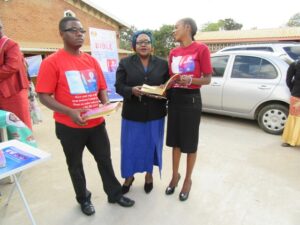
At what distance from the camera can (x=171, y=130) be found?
285cm

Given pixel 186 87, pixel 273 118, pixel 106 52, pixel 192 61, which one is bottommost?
pixel 273 118

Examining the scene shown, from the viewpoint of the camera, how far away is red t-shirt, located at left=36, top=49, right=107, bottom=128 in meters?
2.13

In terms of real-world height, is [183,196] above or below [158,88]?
below

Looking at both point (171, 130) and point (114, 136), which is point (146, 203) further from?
point (114, 136)

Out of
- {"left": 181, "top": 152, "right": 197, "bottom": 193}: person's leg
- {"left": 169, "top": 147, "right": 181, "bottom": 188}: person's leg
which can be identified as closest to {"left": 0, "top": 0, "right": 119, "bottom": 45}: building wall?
{"left": 169, "top": 147, "right": 181, "bottom": 188}: person's leg

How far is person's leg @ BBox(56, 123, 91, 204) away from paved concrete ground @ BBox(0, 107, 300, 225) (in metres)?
0.34

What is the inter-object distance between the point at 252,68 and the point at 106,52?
13.3ft

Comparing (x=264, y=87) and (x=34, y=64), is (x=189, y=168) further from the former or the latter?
(x=34, y=64)

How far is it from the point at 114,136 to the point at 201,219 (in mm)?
2932

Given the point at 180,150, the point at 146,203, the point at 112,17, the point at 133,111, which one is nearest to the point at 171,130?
the point at 180,150

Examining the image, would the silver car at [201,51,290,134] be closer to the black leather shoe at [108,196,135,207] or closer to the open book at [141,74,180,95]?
the open book at [141,74,180,95]

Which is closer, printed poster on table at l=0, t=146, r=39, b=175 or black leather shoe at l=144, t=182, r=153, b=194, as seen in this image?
printed poster on table at l=0, t=146, r=39, b=175

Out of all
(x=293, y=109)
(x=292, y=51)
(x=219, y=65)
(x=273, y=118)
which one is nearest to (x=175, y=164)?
(x=293, y=109)

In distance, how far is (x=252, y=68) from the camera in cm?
535
